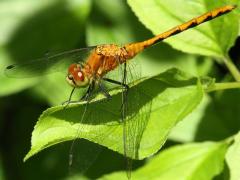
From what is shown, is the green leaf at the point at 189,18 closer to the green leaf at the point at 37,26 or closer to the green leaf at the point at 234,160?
the green leaf at the point at 234,160

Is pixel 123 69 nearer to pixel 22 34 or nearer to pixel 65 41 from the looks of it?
pixel 65 41

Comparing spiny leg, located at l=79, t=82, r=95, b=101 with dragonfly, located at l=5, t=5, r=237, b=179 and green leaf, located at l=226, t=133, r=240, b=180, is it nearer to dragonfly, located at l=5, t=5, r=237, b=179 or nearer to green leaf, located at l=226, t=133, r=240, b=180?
dragonfly, located at l=5, t=5, r=237, b=179

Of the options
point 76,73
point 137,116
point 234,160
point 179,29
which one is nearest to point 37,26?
point 76,73

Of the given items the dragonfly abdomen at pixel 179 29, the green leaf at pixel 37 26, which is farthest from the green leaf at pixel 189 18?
the green leaf at pixel 37 26

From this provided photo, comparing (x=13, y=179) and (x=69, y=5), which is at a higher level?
(x=69, y=5)

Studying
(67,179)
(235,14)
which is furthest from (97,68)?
(235,14)

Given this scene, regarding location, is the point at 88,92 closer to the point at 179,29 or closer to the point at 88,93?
the point at 88,93

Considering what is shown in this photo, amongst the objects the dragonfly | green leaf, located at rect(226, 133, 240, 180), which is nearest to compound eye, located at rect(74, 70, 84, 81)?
the dragonfly
